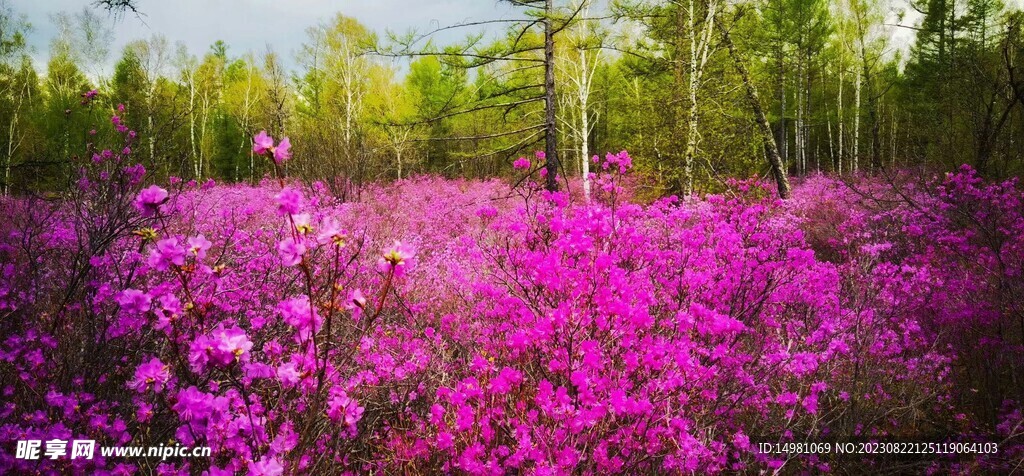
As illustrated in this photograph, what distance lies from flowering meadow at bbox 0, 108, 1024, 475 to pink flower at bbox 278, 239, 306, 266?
1 cm

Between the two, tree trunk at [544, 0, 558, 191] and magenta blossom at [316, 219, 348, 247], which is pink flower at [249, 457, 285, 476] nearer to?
magenta blossom at [316, 219, 348, 247]

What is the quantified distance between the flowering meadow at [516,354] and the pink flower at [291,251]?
0.04 feet

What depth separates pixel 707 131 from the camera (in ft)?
38.1

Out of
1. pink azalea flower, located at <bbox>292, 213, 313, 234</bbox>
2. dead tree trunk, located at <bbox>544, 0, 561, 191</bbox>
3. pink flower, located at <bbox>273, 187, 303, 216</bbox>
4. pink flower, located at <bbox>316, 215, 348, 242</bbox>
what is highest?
dead tree trunk, located at <bbox>544, 0, 561, 191</bbox>

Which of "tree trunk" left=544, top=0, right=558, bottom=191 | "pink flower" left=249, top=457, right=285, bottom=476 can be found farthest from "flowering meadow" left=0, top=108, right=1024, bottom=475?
"tree trunk" left=544, top=0, right=558, bottom=191

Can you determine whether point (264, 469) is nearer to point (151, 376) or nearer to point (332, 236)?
point (151, 376)

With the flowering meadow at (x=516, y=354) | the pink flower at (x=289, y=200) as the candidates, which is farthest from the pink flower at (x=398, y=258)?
the pink flower at (x=289, y=200)

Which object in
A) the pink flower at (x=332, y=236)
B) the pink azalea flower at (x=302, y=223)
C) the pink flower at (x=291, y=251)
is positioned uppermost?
the pink azalea flower at (x=302, y=223)

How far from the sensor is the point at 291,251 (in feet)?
4.27

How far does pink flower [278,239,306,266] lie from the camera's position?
1.27 meters

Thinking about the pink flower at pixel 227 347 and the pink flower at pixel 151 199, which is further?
the pink flower at pixel 151 199

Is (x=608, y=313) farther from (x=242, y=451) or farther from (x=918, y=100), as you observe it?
(x=918, y=100)

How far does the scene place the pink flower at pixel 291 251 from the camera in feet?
4.17

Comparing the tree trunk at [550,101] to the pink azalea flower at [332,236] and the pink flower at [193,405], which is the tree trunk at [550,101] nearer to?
the pink azalea flower at [332,236]
